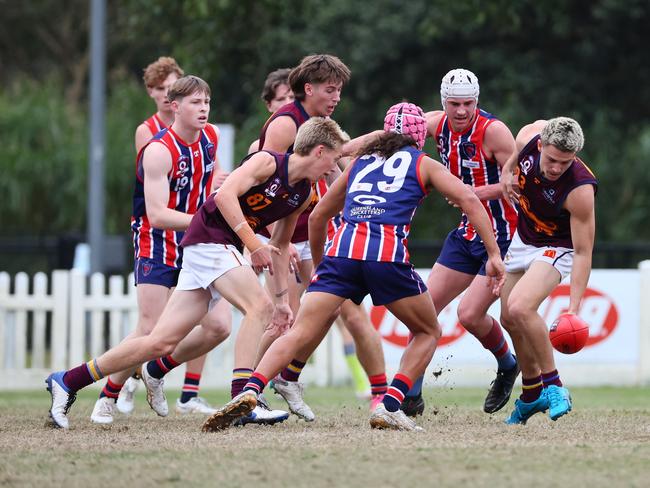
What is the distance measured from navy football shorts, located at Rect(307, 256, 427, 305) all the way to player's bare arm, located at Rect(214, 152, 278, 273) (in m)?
0.37

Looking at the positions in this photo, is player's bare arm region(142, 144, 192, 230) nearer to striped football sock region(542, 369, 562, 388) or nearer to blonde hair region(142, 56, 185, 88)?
blonde hair region(142, 56, 185, 88)

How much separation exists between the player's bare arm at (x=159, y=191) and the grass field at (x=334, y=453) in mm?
1315

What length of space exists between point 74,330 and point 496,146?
709 centimetres

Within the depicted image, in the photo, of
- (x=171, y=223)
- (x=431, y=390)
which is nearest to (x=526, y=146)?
(x=171, y=223)

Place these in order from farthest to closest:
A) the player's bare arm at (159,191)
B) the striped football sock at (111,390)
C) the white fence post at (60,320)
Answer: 1. the white fence post at (60,320)
2. the striped football sock at (111,390)
3. the player's bare arm at (159,191)

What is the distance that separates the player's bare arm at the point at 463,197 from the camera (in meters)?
7.33

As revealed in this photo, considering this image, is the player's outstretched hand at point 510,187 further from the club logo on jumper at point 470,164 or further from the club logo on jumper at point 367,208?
the club logo on jumper at point 367,208

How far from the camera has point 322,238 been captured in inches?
314

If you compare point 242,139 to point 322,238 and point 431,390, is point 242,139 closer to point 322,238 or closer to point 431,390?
point 431,390

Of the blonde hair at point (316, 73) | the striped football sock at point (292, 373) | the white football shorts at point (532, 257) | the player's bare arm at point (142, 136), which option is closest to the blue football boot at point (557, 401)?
the white football shorts at point (532, 257)

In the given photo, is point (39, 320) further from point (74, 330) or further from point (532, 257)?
point (532, 257)

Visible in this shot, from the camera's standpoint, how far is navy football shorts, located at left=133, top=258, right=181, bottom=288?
872 cm

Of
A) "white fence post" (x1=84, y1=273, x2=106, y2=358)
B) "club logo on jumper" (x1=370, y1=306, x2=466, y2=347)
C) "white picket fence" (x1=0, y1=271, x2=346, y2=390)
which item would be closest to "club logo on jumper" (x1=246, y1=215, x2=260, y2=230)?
"club logo on jumper" (x1=370, y1=306, x2=466, y2=347)

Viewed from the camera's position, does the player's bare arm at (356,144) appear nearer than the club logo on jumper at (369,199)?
No
